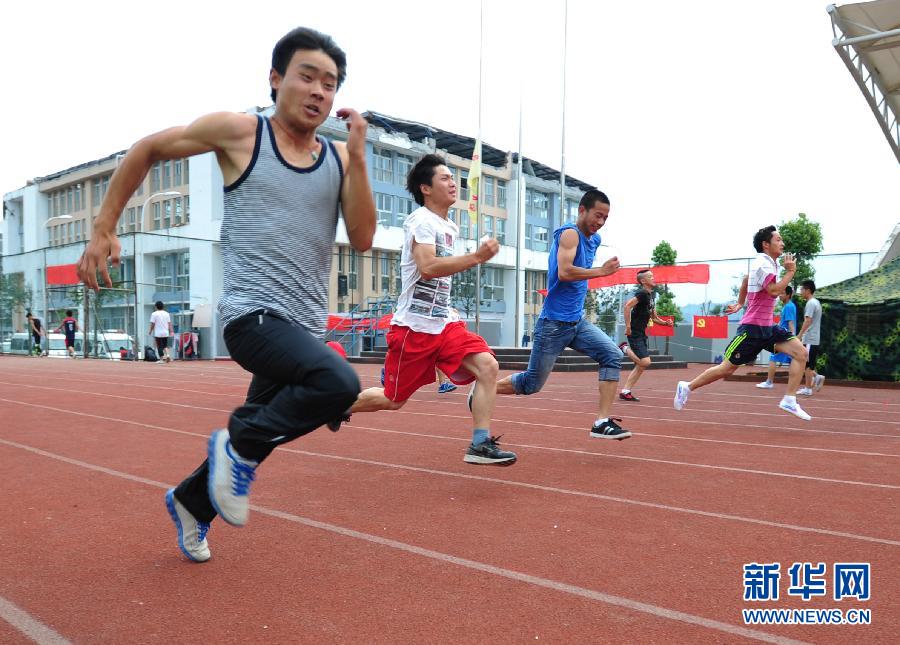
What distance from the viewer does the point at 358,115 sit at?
257 centimetres

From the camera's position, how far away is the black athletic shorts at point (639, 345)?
10.7 m

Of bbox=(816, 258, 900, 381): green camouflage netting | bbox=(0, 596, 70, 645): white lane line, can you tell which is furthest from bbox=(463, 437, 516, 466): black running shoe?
bbox=(816, 258, 900, 381): green camouflage netting

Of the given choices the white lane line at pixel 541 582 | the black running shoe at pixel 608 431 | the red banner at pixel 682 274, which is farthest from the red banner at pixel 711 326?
the white lane line at pixel 541 582

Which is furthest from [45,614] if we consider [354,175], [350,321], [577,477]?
[350,321]

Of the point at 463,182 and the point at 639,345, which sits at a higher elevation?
the point at 463,182

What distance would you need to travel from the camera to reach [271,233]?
2.70 m

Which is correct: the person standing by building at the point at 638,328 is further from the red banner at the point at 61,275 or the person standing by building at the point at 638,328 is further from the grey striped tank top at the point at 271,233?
the red banner at the point at 61,275

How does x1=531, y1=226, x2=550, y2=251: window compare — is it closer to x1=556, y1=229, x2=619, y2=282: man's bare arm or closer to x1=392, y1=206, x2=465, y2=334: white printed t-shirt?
x1=556, y1=229, x2=619, y2=282: man's bare arm

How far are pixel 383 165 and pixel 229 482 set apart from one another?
143 feet

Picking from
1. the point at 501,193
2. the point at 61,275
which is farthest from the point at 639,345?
the point at 501,193

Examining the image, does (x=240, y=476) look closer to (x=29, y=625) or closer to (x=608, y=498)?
(x=29, y=625)

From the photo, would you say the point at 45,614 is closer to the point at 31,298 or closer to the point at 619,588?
the point at 619,588

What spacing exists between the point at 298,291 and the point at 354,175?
485 mm

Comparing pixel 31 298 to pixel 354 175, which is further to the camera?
pixel 31 298
